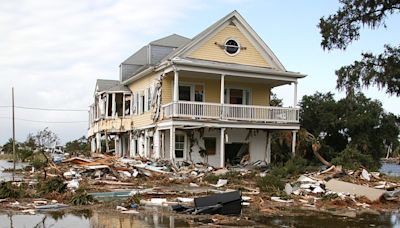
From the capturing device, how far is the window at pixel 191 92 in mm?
28645

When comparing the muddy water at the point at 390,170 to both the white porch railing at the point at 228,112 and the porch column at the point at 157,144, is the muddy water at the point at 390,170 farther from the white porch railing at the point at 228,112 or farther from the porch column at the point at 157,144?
the porch column at the point at 157,144

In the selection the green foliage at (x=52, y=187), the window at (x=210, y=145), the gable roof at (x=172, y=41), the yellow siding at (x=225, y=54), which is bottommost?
the green foliage at (x=52, y=187)

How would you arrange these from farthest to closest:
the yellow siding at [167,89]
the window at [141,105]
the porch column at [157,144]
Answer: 1. the window at [141,105]
2. the yellow siding at [167,89]
3. the porch column at [157,144]

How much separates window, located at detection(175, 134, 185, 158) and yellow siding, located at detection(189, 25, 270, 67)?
4.81 m

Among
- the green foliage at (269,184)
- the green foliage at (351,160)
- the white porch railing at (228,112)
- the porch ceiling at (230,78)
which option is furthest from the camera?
the porch ceiling at (230,78)

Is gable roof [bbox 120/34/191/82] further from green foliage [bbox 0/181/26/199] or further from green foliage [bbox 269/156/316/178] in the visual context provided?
green foliage [bbox 0/181/26/199]

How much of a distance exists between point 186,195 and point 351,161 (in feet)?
37.1

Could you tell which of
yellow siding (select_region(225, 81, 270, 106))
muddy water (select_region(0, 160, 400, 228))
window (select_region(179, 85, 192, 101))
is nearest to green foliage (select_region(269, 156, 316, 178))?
yellow siding (select_region(225, 81, 270, 106))

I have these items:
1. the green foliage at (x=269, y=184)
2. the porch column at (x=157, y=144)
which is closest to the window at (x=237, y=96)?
the porch column at (x=157, y=144)

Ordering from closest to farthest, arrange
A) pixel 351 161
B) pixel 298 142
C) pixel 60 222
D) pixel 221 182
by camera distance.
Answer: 1. pixel 60 222
2. pixel 221 182
3. pixel 351 161
4. pixel 298 142

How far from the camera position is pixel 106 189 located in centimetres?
1772

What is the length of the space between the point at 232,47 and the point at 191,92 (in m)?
3.77

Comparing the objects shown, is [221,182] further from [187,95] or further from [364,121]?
[364,121]

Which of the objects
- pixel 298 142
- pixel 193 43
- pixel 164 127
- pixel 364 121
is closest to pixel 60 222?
pixel 164 127
